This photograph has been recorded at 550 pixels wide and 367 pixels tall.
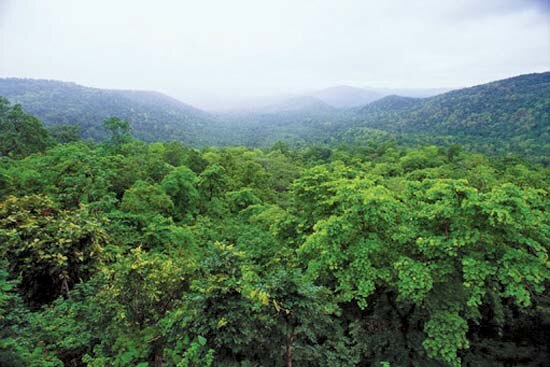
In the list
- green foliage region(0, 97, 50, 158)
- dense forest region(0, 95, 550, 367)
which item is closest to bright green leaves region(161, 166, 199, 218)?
dense forest region(0, 95, 550, 367)

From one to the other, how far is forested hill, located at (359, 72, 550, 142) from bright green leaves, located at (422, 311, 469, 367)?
4158 inches

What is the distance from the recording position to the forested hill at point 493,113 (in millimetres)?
96125

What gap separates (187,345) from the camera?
5480 mm

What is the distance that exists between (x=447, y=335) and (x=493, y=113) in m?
137

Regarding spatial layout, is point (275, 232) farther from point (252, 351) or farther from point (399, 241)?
point (252, 351)

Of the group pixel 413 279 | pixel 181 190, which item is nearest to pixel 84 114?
pixel 181 190

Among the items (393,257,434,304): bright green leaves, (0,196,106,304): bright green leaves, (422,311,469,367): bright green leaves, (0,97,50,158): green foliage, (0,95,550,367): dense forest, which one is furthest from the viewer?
(0,97,50,158): green foliage

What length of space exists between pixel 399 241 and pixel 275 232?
4863 millimetres

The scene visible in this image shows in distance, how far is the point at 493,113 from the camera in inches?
4409

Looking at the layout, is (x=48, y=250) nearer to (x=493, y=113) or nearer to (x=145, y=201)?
(x=145, y=201)

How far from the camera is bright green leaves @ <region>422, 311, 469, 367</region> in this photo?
7242mm

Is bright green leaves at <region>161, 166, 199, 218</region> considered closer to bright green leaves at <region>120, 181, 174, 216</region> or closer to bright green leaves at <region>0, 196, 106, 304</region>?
bright green leaves at <region>120, 181, 174, 216</region>

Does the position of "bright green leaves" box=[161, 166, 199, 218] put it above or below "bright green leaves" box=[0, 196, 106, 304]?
below

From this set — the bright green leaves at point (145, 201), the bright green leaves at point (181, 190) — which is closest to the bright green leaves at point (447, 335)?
the bright green leaves at point (145, 201)
